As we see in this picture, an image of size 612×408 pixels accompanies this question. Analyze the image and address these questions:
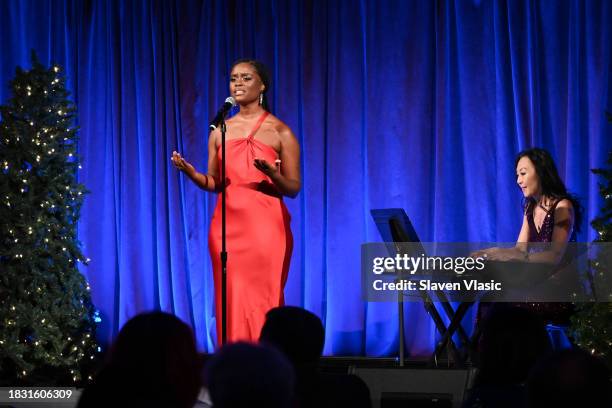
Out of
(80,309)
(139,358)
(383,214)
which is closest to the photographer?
(139,358)

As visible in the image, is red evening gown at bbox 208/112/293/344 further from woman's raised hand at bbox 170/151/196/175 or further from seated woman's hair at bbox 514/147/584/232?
seated woman's hair at bbox 514/147/584/232

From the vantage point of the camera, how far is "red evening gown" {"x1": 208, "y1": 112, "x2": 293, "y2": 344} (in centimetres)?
528

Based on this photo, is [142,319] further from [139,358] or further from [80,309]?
[80,309]

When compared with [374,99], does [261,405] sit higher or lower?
lower

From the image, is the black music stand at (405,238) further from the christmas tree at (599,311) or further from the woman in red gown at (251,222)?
the christmas tree at (599,311)

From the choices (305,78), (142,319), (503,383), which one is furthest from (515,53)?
(142,319)

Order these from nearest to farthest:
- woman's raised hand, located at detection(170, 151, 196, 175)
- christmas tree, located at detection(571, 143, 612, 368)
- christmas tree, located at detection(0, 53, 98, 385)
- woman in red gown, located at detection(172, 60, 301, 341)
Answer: christmas tree, located at detection(571, 143, 612, 368) → woman's raised hand, located at detection(170, 151, 196, 175) → woman in red gown, located at detection(172, 60, 301, 341) → christmas tree, located at detection(0, 53, 98, 385)

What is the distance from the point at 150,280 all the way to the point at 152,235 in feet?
1.26

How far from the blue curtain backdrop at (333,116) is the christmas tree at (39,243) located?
3.86 ft

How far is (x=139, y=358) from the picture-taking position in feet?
6.18

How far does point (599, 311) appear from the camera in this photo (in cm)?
449

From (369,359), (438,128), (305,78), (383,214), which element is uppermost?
(305,78)

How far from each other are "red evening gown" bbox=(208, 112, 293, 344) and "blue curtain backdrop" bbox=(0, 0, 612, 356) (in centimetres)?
168

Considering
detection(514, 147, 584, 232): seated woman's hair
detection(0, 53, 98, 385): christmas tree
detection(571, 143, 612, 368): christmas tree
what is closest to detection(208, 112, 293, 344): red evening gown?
detection(0, 53, 98, 385): christmas tree
